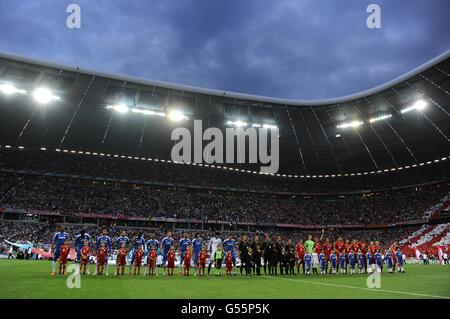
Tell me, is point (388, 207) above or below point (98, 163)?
below

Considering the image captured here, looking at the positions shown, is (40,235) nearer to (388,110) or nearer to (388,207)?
(388,110)

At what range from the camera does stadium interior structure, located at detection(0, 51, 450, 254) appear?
124 feet

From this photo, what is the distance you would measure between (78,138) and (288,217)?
3399 centimetres

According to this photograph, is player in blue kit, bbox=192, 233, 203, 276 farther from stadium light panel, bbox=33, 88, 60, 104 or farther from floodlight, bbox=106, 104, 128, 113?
A: stadium light panel, bbox=33, 88, 60, 104

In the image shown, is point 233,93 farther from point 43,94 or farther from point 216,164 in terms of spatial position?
point 216,164

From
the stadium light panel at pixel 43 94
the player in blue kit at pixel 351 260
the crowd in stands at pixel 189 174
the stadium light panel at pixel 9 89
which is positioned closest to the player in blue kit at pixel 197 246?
the player in blue kit at pixel 351 260

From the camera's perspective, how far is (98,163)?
5188 cm

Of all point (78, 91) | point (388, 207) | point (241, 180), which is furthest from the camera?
point (241, 180)

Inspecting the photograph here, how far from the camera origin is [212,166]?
58.6 meters

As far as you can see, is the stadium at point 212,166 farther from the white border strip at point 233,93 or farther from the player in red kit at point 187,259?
the player in red kit at point 187,259

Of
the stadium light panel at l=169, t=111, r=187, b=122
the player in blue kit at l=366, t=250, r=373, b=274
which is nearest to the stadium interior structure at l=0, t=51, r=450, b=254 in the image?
the stadium light panel at l=169, t=111, r=187, b=122

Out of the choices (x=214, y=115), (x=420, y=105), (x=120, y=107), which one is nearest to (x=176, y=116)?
(x=214, y=115)

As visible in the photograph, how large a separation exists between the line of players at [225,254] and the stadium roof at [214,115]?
830 inches

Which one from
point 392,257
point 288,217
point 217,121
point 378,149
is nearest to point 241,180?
point 288,217
